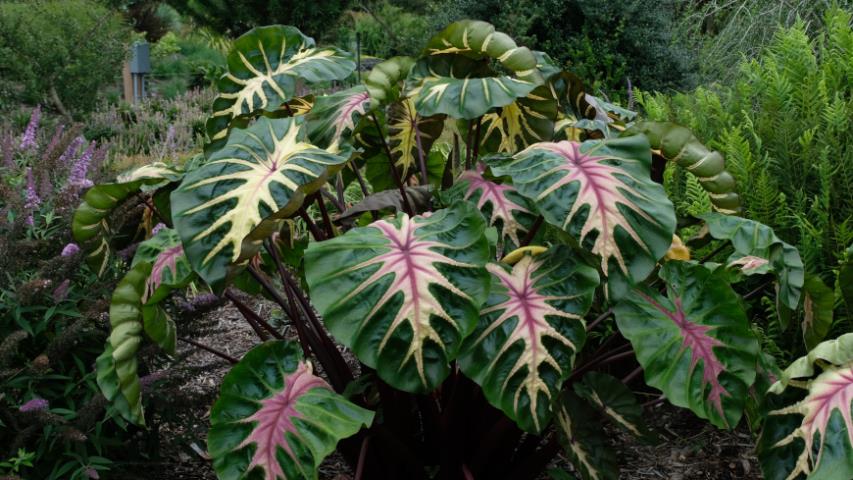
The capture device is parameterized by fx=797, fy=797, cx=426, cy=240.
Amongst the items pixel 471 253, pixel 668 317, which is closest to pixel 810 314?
pixel 668 317

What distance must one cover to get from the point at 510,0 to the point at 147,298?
5542 mm

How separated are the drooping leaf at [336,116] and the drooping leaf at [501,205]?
1.04 ft

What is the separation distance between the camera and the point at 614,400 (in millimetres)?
1777

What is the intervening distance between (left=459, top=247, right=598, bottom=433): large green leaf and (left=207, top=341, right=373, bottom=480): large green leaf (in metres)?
0.26

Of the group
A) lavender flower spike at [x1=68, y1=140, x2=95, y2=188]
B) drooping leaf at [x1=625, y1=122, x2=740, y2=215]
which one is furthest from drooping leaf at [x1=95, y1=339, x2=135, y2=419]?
drooping leaf at [x1=625, y1=122, x2=740, y2=215]

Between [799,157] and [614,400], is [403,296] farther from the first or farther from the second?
[799,157]

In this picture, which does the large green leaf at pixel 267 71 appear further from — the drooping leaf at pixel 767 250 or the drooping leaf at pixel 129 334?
the drooping leaf at pixel 767 250

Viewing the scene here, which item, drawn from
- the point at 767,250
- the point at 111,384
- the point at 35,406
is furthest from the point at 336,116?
the point at 767,250

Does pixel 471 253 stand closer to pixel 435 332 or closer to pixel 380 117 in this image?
pixel 435 332

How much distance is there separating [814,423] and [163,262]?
1.44m

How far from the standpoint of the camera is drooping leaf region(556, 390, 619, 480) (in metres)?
1.73

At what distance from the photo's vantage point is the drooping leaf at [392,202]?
77.5 inches

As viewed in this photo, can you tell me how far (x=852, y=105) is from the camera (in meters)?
2.51

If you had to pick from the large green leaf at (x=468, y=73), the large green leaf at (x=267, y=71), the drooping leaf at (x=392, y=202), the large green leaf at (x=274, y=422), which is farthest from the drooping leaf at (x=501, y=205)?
the large green leaf at (x=274, y=422)
